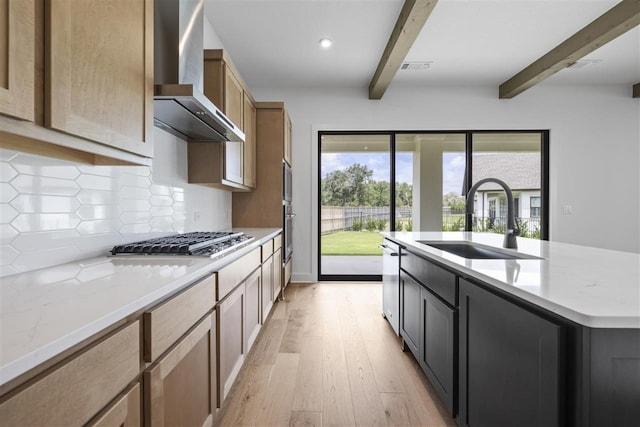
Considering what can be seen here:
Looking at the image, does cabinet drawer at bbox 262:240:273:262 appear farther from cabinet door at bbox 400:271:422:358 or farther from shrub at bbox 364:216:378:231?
shrub at bbox 364:216:378:231

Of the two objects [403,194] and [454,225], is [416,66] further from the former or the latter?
[454,225]

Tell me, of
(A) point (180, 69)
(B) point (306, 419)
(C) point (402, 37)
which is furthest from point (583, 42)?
(B) point (306, 419)

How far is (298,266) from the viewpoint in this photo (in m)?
4.54

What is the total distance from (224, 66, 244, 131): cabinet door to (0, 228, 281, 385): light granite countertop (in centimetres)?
157

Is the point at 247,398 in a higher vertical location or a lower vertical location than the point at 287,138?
lower

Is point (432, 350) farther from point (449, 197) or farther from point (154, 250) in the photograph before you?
point (449, 197)

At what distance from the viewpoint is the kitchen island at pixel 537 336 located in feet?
2.40

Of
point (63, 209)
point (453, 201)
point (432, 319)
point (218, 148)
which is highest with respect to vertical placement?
point (218, 148)

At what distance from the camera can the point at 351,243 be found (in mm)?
4754

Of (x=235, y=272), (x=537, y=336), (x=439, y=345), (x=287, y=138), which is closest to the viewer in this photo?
(x=537, y=336)

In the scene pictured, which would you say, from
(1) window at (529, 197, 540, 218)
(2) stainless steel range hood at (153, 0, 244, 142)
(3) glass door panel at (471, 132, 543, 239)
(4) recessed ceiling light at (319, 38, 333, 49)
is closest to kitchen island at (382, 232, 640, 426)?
(2) stainless steel range hood at (153, 0, 244, 142)

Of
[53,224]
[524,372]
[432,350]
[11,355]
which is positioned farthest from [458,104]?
[11,355]

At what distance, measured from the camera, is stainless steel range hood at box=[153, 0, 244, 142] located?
1.56 metres

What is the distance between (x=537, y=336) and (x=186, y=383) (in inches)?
43.8
